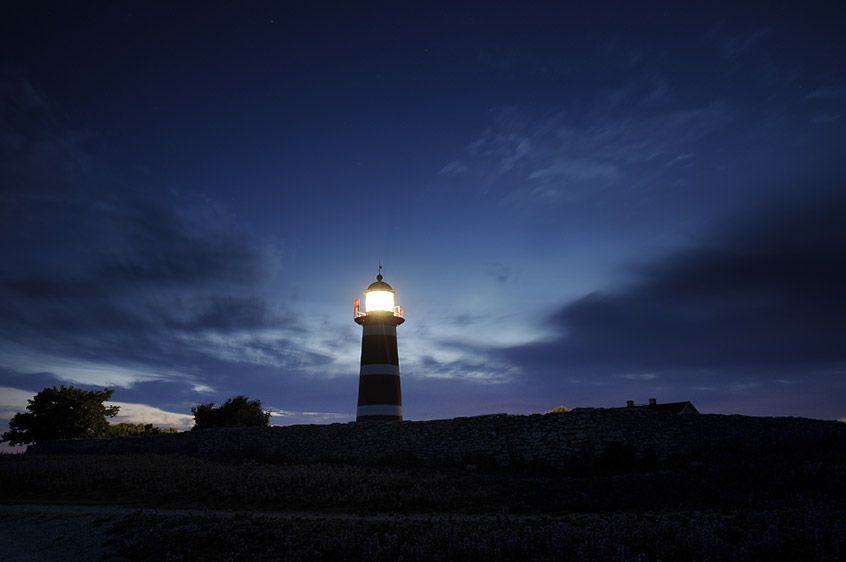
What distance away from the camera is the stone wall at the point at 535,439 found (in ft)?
65.2

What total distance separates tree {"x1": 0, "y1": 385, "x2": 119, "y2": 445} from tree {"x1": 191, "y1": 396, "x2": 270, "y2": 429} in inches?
273

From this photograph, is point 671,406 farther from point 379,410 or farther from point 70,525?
point 70,525

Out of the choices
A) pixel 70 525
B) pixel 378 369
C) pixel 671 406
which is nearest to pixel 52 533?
pixel 70 525

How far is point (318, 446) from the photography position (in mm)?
24859

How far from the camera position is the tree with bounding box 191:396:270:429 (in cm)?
4050

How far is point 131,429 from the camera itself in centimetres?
4584

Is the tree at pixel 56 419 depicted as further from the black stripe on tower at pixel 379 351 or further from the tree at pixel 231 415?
the black stripe on tower at pixel 379 351

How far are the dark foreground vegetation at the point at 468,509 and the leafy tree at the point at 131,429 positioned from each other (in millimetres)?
22014

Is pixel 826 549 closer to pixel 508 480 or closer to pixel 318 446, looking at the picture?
pixel 508 480

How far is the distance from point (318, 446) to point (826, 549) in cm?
2075

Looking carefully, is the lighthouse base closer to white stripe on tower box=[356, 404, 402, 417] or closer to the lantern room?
white stripe on tower box=[356, 404, 402, 417]

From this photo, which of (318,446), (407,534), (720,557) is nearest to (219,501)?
(407,534)

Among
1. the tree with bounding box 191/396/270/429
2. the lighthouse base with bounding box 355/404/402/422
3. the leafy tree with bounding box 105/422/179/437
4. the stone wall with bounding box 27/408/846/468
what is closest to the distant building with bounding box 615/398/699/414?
the stone wall with bounding box 27/408/846/468

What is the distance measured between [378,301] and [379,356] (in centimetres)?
307
